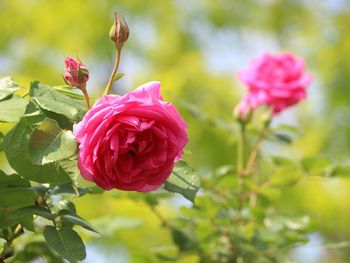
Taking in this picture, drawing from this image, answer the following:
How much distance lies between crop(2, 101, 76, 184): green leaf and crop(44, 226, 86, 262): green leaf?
84 mm

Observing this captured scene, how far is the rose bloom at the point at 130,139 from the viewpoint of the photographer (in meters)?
0.65

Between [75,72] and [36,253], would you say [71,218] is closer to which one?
[75,72]

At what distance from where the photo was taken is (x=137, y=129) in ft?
2.13

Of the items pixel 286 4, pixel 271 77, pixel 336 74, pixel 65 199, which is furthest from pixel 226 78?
pixel 65 199

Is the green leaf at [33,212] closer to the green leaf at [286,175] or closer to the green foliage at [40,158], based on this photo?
the green foliage at [40,158]

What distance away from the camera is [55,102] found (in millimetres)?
679

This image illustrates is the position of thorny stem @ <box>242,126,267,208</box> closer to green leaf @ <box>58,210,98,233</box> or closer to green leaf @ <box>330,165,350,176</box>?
green leaf @ <box>330,165,350,176</box>

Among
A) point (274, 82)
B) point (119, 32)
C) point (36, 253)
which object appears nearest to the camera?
point (119, 32)

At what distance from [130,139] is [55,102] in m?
0.08

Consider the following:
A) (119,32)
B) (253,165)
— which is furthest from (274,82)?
(119,32)

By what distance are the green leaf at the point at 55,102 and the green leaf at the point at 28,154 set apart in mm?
13

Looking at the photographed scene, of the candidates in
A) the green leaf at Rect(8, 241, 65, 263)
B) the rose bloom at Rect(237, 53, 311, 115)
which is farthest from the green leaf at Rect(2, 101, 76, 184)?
the rose bloom at Rect(237, 53, 311, 115)

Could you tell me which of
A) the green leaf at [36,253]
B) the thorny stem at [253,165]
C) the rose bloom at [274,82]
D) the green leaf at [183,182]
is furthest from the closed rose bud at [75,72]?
the rose bloom at [274,82]

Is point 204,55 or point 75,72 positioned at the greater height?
point 75,72
